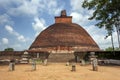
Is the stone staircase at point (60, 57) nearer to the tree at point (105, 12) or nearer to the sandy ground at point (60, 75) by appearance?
the tree at point (105, 12)

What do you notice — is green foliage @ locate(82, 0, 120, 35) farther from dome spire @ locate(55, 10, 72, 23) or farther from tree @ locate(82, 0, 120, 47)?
dome spire @ locate(55, 10, 72, 23)

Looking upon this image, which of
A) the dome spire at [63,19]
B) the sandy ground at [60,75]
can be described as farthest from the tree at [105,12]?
the dome spire at [63,19]

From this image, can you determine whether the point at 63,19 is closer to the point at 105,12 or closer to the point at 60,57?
the point at 60,57

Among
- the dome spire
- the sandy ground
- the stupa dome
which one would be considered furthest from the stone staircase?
the sandy ground

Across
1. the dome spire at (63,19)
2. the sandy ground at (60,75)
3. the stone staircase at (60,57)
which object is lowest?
the sandy ground at (60,75)

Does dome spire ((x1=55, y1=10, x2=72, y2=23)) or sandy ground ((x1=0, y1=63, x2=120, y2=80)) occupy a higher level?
dome spire ((x1=55, y1=10, x2=72, y2=23))

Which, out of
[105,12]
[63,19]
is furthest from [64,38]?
[105,12]

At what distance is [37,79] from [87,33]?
154ft

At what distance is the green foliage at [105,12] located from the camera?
94.4 feet

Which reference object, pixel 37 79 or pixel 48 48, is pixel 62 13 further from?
pixel 37 79

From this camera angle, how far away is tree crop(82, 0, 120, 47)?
2877 centimetres

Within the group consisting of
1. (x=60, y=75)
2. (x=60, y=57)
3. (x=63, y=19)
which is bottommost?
(x=60, y=75)

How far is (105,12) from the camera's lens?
29656mm

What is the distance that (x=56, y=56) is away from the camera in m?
43.6
